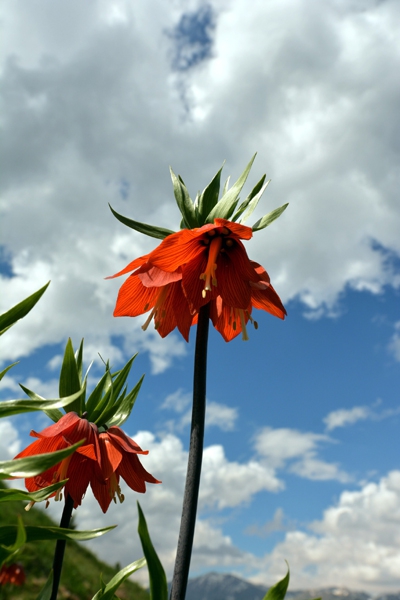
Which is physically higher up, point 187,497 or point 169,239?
point 169,239

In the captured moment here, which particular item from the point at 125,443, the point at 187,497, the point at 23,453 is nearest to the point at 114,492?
the point at 125,443

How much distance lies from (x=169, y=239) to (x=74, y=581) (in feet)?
41.7

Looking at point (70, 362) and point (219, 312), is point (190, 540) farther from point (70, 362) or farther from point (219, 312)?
point (219, 312)

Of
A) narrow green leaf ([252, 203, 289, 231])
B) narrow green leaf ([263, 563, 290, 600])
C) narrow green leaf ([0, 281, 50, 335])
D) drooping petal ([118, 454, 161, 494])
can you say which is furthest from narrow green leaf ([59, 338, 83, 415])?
narrow green leaf ([263, 563, 290, 600])

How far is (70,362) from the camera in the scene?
1877 millimetres

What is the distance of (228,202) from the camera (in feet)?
6.17

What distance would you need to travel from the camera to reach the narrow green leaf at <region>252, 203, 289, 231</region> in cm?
186

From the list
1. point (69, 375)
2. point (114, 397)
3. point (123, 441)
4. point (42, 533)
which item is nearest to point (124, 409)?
point (114, 397)

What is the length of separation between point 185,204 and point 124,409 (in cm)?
84

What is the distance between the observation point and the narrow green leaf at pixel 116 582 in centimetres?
147

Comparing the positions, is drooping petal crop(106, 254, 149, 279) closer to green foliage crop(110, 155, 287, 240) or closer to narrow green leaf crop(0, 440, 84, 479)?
green foliage crop(110, 155, 287, 240)

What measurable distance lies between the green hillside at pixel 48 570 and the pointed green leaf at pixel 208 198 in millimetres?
10096

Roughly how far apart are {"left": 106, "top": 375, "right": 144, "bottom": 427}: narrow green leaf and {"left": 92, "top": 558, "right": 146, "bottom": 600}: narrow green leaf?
0.55 metres

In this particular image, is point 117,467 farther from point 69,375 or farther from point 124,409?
point 69,375
